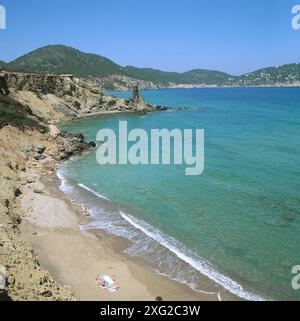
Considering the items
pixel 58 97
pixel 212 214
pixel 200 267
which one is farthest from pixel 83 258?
pixel 58 97

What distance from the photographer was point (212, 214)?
24.9 m

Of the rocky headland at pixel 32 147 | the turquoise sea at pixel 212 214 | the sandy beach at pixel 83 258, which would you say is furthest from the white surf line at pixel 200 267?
the rocky headland at pixel 32 147

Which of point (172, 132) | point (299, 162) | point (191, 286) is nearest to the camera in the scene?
point (191, 286)

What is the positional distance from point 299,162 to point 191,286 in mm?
24245

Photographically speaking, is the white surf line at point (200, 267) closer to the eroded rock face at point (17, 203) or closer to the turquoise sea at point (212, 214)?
the turquoise sea at point (212, 214)

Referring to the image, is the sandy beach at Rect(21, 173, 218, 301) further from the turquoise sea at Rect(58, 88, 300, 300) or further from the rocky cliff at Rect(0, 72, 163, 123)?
the rocky cliff at Rect(0, 72, 163, 123)

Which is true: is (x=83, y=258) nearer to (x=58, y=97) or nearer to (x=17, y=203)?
(x=17, y=203)

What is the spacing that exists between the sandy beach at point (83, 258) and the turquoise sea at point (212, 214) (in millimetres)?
790

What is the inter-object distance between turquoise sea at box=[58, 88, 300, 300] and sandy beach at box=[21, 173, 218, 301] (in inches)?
31.1

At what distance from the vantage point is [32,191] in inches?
1148

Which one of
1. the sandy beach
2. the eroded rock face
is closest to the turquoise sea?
the sandy beach

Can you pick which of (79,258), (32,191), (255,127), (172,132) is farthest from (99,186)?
(255,127)

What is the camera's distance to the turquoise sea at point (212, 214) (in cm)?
1822

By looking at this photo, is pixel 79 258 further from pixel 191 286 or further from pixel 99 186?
pixel 99 186
